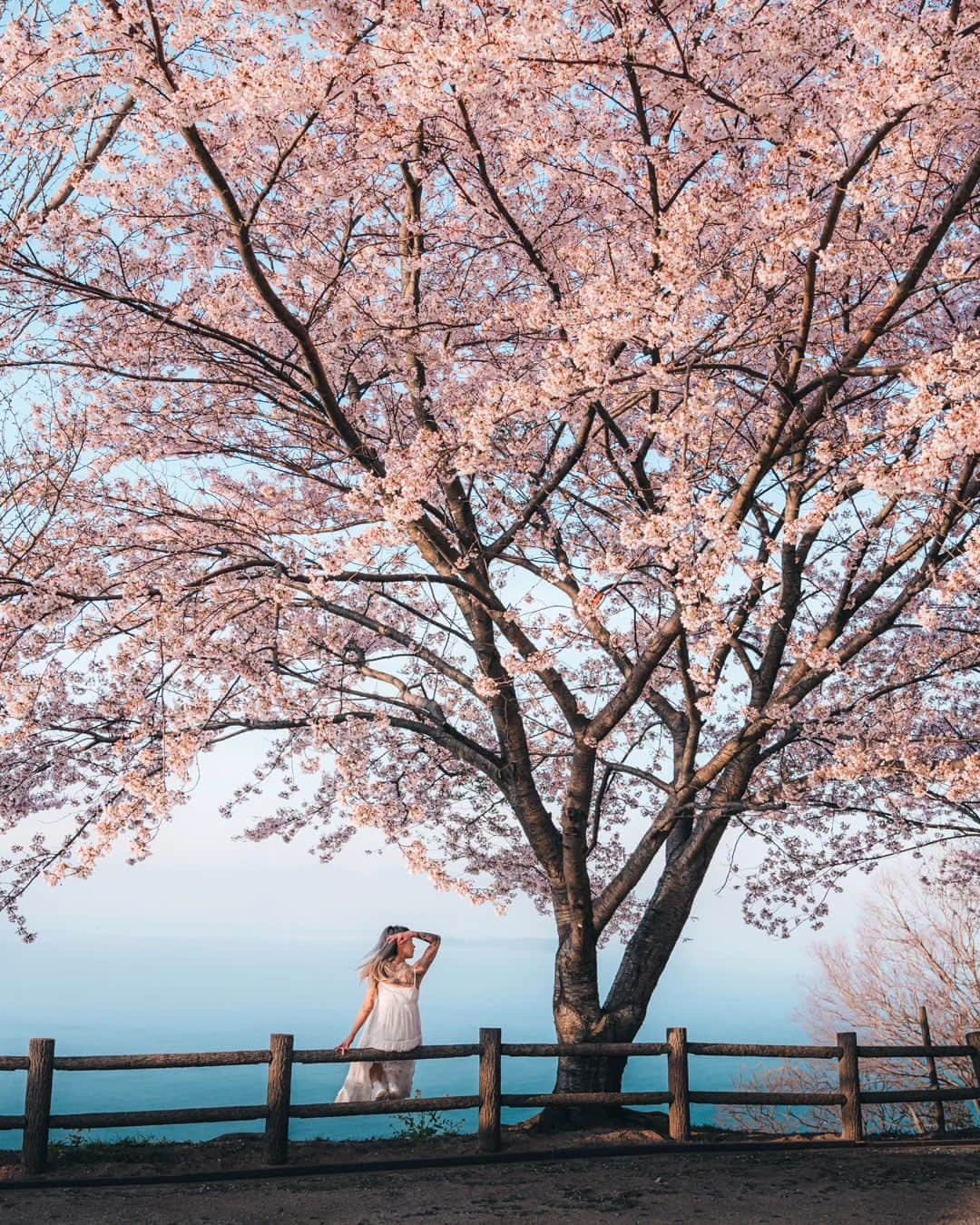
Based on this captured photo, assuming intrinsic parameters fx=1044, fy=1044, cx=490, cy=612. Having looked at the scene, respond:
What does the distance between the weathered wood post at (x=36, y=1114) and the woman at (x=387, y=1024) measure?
2367mm

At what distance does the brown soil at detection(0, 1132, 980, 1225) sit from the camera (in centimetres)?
722

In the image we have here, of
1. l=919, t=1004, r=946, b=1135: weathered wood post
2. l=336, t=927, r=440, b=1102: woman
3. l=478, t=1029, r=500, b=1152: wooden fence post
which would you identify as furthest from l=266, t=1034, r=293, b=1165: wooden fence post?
l=919, t=1004, r=946, b=1135: weathered wood post

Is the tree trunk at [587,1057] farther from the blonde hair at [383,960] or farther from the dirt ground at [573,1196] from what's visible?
the blonde hair at [383,960]

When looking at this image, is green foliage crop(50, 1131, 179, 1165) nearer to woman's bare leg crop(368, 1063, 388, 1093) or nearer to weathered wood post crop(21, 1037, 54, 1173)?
weathered wood post crop(21, 1037, 54, 1173)

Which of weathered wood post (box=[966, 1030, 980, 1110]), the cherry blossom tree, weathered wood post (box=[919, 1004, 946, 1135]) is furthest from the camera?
weathered wood post (box=[919, 1004, 946, 1135])

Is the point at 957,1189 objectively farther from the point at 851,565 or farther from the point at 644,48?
the point at 644,48

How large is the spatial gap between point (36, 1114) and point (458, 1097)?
3.41m

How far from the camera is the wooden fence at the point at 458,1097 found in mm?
8234

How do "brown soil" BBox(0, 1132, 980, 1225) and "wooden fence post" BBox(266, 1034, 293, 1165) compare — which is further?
"wooden fence post" BBox(266, 1034, 293, 1165)

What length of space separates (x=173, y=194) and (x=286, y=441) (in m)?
2.65

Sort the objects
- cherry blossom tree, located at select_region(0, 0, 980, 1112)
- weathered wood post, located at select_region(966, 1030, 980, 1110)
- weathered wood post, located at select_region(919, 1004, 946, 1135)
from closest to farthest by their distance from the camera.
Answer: cherry blossom tree, located at select_region(0, 0, 980, 1112) < weathered wood post, located at select_region(966, 1030, 980, 1110) < weathered wood post, located at select_region(919, 1004, 946, 1135)


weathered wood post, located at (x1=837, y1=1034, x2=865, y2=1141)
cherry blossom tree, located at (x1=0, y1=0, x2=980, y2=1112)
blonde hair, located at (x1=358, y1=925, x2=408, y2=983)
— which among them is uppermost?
cherry blossom tree, located at (x1=0, y1=0, x2=980, y2=1112)

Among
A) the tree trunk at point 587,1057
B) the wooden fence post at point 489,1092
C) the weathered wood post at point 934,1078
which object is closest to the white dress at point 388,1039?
the wooden fence post at point 489,1092

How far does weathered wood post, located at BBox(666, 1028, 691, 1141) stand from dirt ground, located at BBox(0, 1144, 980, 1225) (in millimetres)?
666
